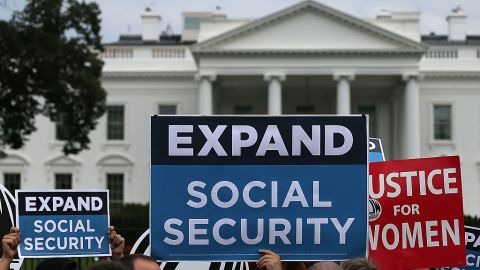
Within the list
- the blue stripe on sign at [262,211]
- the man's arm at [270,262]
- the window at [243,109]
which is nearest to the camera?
the man's arm at [270,262]

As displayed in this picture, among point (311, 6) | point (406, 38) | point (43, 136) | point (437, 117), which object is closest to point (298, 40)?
point (311, 6)

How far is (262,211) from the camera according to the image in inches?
183

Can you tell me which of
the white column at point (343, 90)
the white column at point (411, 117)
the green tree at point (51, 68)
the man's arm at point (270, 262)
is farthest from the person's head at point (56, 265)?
the white column at point (411, 117)

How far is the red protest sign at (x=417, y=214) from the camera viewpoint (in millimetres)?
5254

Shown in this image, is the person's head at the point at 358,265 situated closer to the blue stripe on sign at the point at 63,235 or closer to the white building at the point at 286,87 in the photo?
the blue stripe on sign at the point at 63,235

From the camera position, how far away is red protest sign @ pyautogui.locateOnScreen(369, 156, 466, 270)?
17.2 feet

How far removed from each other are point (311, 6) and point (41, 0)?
19.3m

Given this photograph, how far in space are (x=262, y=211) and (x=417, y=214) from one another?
47.8 inches

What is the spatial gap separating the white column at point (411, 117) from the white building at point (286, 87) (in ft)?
0.19

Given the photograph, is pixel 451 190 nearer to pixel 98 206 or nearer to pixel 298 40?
pixel 98 206

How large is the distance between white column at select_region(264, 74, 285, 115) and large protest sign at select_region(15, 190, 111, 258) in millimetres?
41168

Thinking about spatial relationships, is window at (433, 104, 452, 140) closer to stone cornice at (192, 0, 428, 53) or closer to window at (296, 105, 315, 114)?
stone cornice at (192, 0, 428, 53)

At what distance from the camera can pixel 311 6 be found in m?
47.9

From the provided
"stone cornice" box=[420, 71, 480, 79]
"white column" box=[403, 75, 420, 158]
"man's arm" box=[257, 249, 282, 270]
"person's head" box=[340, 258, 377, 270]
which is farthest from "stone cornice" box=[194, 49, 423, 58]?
"person's head" box=[340, 258, 377, 270]
